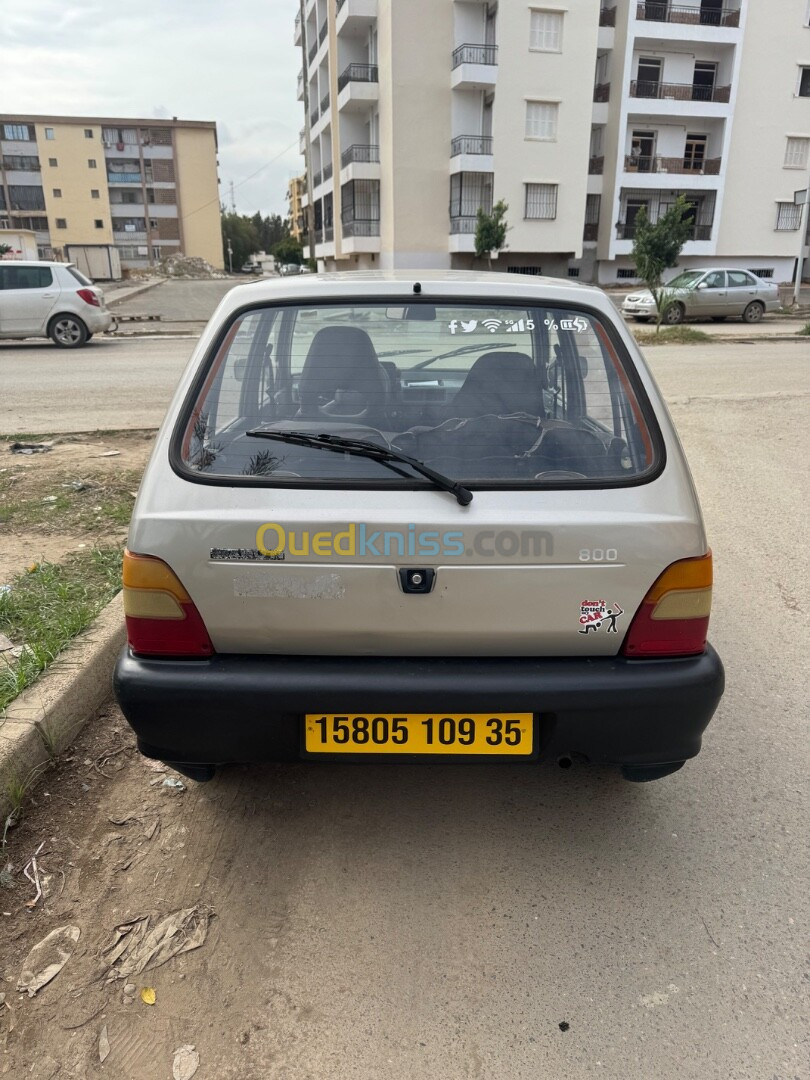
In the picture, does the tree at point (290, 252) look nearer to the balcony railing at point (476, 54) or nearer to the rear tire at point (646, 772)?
the balcony railing at point (476, 54)

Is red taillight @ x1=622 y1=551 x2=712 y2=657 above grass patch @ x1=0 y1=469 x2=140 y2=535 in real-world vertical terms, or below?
above

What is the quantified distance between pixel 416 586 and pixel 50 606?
2470mm

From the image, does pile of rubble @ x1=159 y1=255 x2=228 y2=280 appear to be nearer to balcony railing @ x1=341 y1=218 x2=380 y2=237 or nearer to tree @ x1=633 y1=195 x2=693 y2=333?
Answer: balcony railing @ x1=341 y1=218 x2=380 y2=237

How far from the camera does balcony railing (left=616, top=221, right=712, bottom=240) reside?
Result: 38.5 metres

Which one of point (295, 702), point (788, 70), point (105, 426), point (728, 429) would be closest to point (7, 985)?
point (295, 702)

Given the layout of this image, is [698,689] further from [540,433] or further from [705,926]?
[540,433]

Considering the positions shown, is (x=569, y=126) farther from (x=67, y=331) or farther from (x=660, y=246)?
(x=67, y=331)

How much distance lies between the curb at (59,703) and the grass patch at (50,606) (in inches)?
2.3

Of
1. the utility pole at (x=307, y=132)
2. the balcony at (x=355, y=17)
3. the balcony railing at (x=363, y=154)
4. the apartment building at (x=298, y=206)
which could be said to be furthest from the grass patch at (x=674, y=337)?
the apartment building at (x=298, y=206)

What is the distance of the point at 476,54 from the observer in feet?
115

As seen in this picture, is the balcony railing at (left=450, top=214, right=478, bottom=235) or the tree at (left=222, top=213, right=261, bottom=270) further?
the tree at (left=222, top=213, right=261, bottom=270)

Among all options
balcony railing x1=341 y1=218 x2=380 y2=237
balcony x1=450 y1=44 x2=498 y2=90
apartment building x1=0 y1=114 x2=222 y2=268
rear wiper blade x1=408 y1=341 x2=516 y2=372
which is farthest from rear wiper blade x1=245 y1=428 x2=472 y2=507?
apartment building x1=0 y1=114 x2=222 y2=268

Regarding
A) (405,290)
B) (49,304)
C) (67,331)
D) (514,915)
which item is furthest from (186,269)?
(514,915)

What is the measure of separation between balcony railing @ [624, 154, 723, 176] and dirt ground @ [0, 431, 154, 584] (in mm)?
37383
